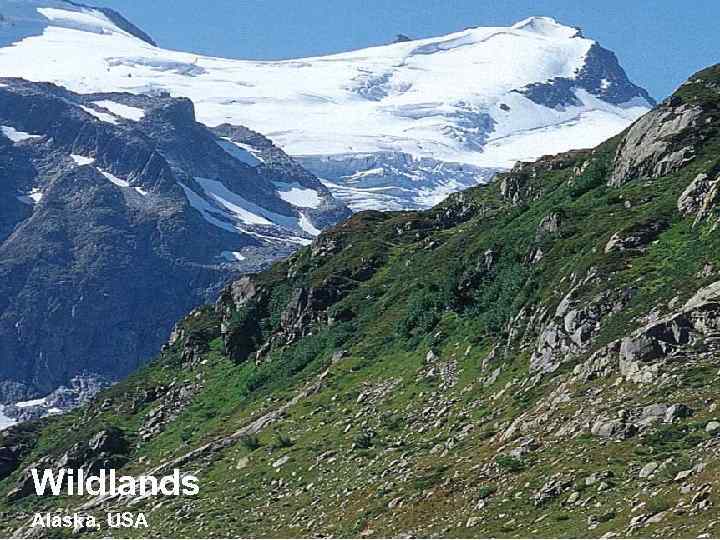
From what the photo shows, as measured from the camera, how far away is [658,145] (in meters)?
70.9

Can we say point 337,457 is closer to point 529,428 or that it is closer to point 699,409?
point 529,428

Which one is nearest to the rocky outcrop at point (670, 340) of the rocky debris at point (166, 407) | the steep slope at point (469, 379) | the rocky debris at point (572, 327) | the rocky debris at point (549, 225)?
the steep slope at point (469, 379)

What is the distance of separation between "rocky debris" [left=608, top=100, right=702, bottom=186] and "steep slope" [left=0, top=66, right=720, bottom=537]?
0.48 ft

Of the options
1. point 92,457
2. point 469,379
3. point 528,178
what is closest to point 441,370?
point 469,379

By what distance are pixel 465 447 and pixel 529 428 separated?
130 inches

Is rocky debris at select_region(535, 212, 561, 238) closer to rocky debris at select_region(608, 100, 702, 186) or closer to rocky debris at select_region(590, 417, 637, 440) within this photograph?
rocky debris at select_region(608, 100, 702, 186)

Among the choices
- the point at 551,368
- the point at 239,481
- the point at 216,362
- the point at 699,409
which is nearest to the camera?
the point at 699,409

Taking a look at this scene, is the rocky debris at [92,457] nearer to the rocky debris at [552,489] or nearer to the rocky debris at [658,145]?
the rocky debris at [658,145]

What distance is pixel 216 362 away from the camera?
93875 mm

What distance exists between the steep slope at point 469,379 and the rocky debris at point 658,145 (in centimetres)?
15

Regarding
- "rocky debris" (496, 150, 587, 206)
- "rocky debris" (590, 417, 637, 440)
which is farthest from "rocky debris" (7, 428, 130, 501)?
"rocky debris" (590, 417, 637, 440)

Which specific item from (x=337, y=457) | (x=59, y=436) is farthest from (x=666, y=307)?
(x=59, y=436)

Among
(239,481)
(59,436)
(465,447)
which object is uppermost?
(465,447)

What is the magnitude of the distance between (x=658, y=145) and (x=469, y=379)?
1858 cm
